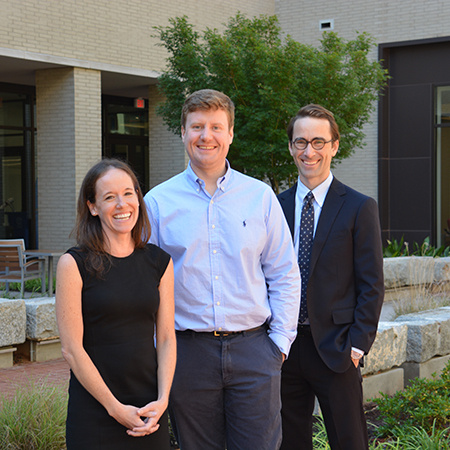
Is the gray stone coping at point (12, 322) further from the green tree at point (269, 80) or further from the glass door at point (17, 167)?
the glass door at point (17, 167)

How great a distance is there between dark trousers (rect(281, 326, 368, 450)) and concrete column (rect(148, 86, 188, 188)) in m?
13.6

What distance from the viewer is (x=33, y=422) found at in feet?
14.1

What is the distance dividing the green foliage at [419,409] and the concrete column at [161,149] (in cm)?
1233

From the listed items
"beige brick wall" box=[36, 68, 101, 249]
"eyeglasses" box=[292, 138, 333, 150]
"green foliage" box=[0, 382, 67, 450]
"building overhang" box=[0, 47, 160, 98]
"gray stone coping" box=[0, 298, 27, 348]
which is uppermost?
"building overhang" box=[0, 47, 160, 98]

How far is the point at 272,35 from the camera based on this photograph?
12.8 metres

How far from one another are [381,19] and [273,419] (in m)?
16.4

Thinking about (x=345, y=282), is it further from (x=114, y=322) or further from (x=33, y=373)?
(x=33, y=373)

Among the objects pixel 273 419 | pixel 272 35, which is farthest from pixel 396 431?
pixel 272 35

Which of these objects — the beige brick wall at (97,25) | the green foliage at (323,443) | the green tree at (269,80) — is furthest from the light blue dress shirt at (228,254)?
the beige brick wall at (97,25)

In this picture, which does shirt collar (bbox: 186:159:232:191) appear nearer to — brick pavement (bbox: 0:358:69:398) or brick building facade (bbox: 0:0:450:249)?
brick pavement (bbox: 0:358:69:398)

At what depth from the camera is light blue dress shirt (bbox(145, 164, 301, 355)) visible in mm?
3039

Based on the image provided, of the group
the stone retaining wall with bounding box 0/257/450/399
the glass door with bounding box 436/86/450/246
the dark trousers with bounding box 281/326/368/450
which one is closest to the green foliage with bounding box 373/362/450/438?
the stone retaining wall with bounding box 0/257/450/399

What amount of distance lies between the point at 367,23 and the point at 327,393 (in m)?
16.1

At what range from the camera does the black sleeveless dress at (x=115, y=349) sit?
2.68 m
